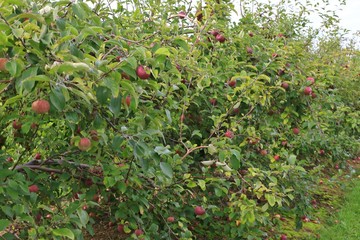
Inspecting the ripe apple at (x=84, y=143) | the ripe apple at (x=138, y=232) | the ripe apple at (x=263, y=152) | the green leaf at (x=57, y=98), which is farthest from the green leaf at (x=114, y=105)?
the ripe apple at (x=263, y=152)

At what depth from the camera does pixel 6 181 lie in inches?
76.5

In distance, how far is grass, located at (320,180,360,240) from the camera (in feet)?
15.7

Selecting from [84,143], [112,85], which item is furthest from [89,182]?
[112,85]

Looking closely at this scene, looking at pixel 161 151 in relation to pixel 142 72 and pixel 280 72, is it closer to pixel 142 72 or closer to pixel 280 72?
pixel 142 72

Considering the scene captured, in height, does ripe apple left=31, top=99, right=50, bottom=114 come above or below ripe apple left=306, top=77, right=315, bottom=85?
above

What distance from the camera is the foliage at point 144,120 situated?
1.57 metres

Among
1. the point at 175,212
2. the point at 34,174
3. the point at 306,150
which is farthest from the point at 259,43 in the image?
the point at 34,174

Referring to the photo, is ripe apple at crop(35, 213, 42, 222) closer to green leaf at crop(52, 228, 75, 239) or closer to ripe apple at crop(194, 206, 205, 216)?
green leaf at crop(52, 228, 75, 239)

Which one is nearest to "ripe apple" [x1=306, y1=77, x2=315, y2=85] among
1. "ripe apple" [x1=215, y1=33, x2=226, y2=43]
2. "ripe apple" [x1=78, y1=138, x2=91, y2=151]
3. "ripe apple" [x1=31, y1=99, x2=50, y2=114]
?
"ripe apple" [x1=215, y1=33, x2=226, y2=43]

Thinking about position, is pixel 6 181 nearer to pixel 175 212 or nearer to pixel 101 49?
pixel 101 49

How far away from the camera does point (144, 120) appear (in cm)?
210

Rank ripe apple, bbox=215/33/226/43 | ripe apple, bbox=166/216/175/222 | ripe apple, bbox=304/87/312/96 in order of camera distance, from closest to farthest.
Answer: ripe apple, bbox=166/216/175/222 → ripe apple, bbox=215/33/226/43 → ripe apple, bbox=304/87/312/96

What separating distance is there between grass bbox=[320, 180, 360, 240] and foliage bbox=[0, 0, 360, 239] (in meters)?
0.72

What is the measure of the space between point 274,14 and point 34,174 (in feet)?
11.7
